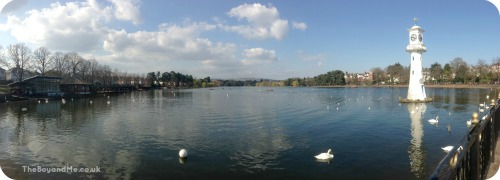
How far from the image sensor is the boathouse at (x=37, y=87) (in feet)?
198

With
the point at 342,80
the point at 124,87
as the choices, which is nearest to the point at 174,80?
the point at 124,87

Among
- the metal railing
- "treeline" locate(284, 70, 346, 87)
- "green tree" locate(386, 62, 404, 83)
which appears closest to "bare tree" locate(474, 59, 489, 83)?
"green tree" locate(386, 62, 404, 83)

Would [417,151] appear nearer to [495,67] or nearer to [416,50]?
[416,50]

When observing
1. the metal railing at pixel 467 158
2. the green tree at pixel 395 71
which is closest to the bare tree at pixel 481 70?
the green tree at pixel 395 71

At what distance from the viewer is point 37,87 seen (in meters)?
62.7

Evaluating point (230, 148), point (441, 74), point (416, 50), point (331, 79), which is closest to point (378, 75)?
point (331, 79)

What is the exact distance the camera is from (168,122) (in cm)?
2833

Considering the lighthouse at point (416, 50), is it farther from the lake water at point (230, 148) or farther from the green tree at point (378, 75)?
the green tree at point (378, 75)

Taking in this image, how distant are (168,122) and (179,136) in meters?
7.44

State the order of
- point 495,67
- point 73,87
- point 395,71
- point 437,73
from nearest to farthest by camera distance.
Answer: point 73,87 → point 495,67 → point 437,73 → point 395,71

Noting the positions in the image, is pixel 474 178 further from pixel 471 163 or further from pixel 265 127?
pixel 265 127

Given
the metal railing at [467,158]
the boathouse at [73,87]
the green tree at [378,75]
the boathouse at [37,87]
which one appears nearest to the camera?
the metal railing at [467,158]

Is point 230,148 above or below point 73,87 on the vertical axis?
below

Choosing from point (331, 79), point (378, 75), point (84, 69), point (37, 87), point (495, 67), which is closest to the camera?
point (37, 87)
